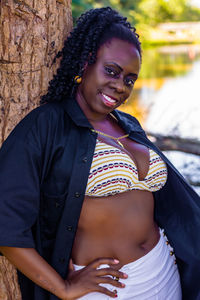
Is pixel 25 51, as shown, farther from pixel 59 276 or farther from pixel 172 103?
pixel 172 103

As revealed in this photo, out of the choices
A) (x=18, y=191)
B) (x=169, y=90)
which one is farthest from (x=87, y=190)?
(x=169, y=90)

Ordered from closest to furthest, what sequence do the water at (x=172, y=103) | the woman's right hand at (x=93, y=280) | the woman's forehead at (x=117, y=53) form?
the woman's right hand at (x=93, y=280), the woman's forehead at (x=117, y=53), the water at (x=172, y=103)

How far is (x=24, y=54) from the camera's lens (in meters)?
1.61

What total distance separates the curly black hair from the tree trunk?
0.06 metres

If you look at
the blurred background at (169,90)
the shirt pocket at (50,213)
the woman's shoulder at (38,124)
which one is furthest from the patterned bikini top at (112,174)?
the blurred background at (169,90)

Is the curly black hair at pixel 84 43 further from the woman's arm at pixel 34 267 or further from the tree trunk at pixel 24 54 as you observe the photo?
the woman's arm at pixel 34 267

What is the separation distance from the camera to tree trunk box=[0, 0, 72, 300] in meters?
1.55

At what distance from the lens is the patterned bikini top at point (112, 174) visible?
155 cm

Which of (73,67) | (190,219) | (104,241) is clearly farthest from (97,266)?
(73,67)

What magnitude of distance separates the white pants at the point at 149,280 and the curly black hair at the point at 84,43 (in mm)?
864

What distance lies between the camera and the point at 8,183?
52.6 inches

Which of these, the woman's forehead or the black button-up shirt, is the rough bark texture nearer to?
the black button-up shirt

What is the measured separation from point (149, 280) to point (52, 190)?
62 cm

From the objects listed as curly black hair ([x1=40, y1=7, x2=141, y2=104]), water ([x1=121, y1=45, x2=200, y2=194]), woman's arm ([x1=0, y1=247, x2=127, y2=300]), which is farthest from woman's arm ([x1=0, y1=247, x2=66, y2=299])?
water ([x1=121, y1=45, x2=200, y2=194])
